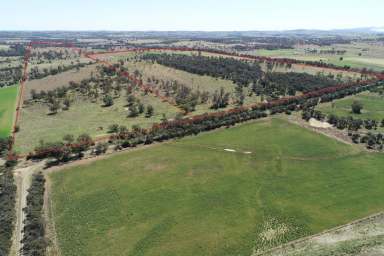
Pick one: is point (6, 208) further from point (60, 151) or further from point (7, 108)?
point (7, 108)

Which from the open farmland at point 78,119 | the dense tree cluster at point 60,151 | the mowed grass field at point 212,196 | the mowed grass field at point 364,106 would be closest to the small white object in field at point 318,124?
the mowed grass field at point 212,196

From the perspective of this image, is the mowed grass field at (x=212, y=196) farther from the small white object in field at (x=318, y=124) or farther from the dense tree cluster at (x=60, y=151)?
the small white object in field at (x=318, y=124)

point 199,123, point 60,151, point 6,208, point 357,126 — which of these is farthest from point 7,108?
point 357,126

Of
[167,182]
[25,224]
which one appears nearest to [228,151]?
[167,182]

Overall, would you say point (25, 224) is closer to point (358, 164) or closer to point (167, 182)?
point (167, 182)

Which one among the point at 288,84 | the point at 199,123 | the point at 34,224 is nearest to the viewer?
the point at 34,224

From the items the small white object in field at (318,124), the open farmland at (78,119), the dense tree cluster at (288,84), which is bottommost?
the open farmland at (78,119)

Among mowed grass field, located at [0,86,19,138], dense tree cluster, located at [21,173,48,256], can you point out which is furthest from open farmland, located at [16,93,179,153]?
dense tree cluster, located at [21,173,48,256]
